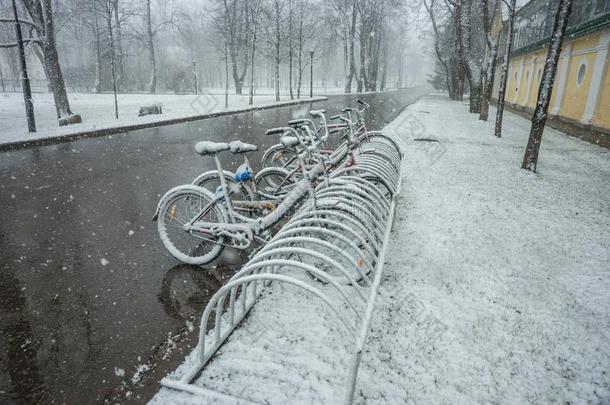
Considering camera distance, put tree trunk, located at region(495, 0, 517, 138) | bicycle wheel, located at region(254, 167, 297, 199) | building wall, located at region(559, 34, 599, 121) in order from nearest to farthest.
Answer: bicycle wheel, located at region(254, 167, 297, 199), tree trunk, located at region(495, 0, 517, 138), building wall, located at region(559, 34, 599, 121)

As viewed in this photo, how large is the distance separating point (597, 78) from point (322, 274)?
14792 millimetres

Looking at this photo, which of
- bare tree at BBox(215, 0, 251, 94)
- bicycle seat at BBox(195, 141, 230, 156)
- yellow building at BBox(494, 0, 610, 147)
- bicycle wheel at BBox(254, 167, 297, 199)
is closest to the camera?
bicycle seat at BBox(195, 141, 230, 156)

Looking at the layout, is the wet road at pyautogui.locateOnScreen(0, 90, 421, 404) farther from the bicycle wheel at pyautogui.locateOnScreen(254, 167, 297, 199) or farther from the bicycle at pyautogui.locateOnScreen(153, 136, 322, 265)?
the bicycle wheel at pyautogui.locateOnScreen(254, 167, 297, 199)

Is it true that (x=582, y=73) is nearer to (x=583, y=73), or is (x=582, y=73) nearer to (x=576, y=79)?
(x=583, y=73)

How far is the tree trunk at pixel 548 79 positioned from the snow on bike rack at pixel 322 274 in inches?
160

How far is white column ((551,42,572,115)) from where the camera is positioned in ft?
49.1

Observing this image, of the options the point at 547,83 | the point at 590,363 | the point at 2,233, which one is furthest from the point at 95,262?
the point at 547,83

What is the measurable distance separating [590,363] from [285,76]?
253 feet

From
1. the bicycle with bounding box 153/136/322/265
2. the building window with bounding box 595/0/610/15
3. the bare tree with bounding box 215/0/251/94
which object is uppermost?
the bare tree with bounding box 215/0/251/94

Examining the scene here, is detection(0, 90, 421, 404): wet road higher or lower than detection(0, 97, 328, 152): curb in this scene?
lower

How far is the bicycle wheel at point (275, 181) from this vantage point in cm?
489

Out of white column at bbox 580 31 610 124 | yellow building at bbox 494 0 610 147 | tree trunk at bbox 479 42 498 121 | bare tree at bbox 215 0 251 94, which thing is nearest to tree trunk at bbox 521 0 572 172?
yellow building at bbox 494 0 610 147

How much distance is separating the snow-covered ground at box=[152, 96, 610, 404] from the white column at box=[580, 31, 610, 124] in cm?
925

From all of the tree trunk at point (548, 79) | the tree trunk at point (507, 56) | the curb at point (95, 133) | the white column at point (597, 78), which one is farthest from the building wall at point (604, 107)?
the curb at point (95, 133)
